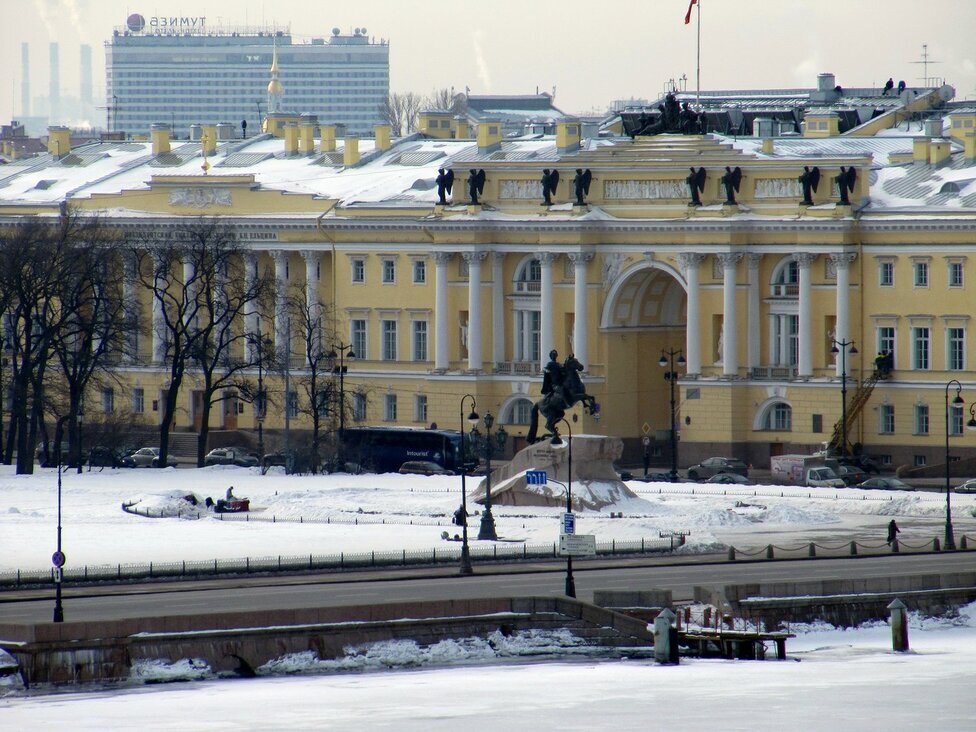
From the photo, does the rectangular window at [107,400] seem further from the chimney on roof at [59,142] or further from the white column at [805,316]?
the white column at [805,316]

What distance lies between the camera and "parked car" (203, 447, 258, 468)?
120 m

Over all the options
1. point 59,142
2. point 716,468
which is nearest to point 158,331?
point 59,142

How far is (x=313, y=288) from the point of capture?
13538 centimetres

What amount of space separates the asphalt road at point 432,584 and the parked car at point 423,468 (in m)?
31.4

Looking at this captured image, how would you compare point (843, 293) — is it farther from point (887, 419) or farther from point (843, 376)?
point (887, 419)

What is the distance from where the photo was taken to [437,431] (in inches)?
4705

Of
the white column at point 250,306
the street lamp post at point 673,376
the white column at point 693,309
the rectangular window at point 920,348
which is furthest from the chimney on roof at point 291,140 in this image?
the rectangular window at point 920,348

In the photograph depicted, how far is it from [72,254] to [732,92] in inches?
2555

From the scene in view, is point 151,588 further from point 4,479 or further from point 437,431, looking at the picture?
point 437,431

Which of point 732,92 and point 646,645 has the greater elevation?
point 732,92

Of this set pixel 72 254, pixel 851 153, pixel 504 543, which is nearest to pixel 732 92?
pixel 851 153

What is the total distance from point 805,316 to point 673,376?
6.38 meters

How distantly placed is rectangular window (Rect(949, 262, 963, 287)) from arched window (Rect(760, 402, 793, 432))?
8.55 meters

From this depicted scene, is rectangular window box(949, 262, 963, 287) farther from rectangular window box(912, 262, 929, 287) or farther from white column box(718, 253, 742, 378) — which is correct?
white column box(718, 253, 742, 378)
